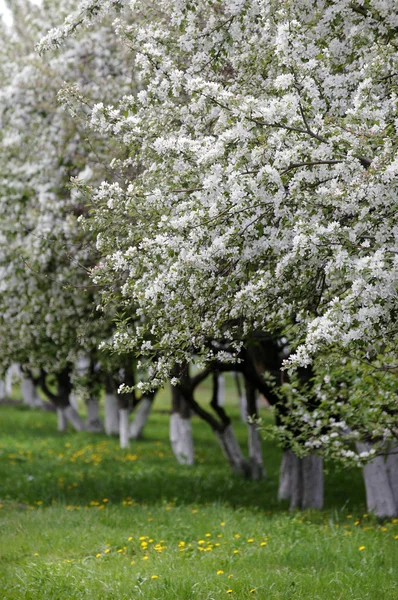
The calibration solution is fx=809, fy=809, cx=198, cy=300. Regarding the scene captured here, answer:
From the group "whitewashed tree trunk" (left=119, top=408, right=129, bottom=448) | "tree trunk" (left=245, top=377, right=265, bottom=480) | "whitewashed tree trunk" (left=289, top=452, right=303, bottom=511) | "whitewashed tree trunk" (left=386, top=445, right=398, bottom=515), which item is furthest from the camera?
"whitewashed tree trunk" (left=119, top=408, right=129, bottom=448)

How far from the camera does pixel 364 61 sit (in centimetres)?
781

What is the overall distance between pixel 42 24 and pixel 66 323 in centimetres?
725

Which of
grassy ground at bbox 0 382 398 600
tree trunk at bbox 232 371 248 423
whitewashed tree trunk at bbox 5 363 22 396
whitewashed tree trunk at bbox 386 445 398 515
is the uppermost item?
whitewashed tree trunk at bbox 5 363 22 396

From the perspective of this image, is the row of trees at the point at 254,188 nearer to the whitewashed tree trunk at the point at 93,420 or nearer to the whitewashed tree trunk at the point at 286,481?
the whitewashed tree trunk at the point at 286,481

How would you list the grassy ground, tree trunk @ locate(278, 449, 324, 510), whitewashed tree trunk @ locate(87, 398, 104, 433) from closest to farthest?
1. the grassy ground
2. tree trunk @ locate(278, 449, 324, 510)
3. whitewashed tree trunk @ locate(87, 398, 104, 433)

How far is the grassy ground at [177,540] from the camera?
8.69m

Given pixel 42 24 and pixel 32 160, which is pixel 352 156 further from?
pixel 42 24

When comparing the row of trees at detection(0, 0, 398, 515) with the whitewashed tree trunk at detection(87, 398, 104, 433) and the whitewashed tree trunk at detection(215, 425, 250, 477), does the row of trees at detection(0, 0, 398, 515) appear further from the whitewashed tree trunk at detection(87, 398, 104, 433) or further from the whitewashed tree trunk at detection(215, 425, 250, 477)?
the whitewashed tree trunk at detection(87, 398, 104, 433)

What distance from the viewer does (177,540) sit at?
38.7 feet

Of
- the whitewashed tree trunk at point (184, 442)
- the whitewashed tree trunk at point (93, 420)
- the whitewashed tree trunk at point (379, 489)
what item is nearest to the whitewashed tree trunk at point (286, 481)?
the whitewashed tree trunk at point (379, 489)

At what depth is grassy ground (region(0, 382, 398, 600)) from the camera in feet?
28.5

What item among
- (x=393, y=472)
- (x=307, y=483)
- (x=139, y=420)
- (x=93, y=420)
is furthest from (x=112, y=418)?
(x=393, y=472)

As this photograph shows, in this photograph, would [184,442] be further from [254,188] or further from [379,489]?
[254,188]

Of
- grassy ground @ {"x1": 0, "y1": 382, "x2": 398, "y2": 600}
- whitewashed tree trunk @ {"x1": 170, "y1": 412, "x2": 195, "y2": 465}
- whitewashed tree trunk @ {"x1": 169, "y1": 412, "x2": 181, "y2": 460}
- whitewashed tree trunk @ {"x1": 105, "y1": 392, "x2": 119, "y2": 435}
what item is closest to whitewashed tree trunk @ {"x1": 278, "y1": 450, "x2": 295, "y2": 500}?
grassy ground @ {"x1": 0, "y1": 382, "x2": 398, "y2": 600}
